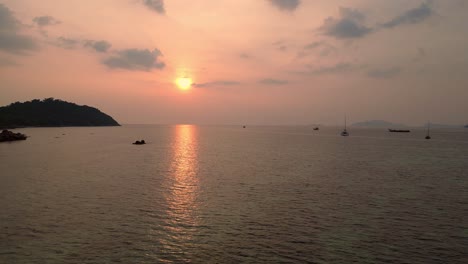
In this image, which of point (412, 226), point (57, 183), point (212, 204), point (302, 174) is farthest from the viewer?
point (302, 174)

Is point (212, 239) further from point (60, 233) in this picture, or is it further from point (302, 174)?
point (302, 174)

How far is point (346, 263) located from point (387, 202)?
A: 21336 mm

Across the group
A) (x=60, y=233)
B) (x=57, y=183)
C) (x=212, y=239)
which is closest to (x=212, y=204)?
(x=212, y=239)

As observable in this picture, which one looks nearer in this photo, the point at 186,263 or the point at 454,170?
the point at 186,263

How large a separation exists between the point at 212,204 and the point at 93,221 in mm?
13514

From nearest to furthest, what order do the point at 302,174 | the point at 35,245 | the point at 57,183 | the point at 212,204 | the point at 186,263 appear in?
the point at 186,263
the point at 35,245
the point at 212,204
the point at 57,183
the point at 302,174

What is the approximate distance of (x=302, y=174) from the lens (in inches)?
2505

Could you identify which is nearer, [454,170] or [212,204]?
[212,204]

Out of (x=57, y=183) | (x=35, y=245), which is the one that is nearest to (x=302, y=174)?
(x=57, y=183)

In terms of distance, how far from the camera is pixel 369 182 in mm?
54656

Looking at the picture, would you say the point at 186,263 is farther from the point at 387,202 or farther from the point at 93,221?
the point at 387,202

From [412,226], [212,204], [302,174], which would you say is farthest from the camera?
[302,174]

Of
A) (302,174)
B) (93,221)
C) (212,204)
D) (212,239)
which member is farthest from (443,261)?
(302,174)

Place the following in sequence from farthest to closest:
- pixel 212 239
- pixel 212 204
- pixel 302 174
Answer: pixel 302 174 → pixel 212 204 → pixel 212 239
